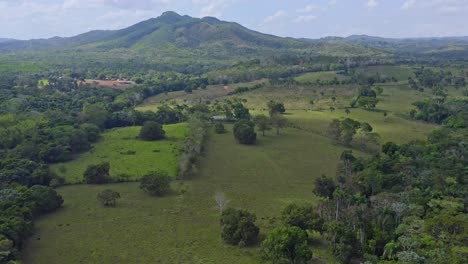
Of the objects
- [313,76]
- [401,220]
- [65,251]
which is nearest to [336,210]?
[401,220]

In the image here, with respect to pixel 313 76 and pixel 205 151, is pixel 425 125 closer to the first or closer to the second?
pixel 205 151

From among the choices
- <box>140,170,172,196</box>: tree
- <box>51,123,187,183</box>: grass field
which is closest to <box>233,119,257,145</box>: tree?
<box>51,123,187,183</box>: grass field

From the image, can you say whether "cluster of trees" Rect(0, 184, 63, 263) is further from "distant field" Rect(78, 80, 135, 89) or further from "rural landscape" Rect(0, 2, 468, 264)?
"distant field" Rect(78, 80, 135, 89)

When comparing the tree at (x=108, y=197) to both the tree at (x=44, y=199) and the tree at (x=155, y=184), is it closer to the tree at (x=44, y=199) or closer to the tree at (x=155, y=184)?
the tree at (x=155, y=184)

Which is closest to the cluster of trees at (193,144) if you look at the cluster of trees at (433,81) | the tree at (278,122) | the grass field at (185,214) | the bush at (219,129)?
the grass field at (185,214)

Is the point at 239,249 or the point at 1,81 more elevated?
the point at 1,81

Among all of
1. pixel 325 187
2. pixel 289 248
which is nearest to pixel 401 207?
pixel 289 248
